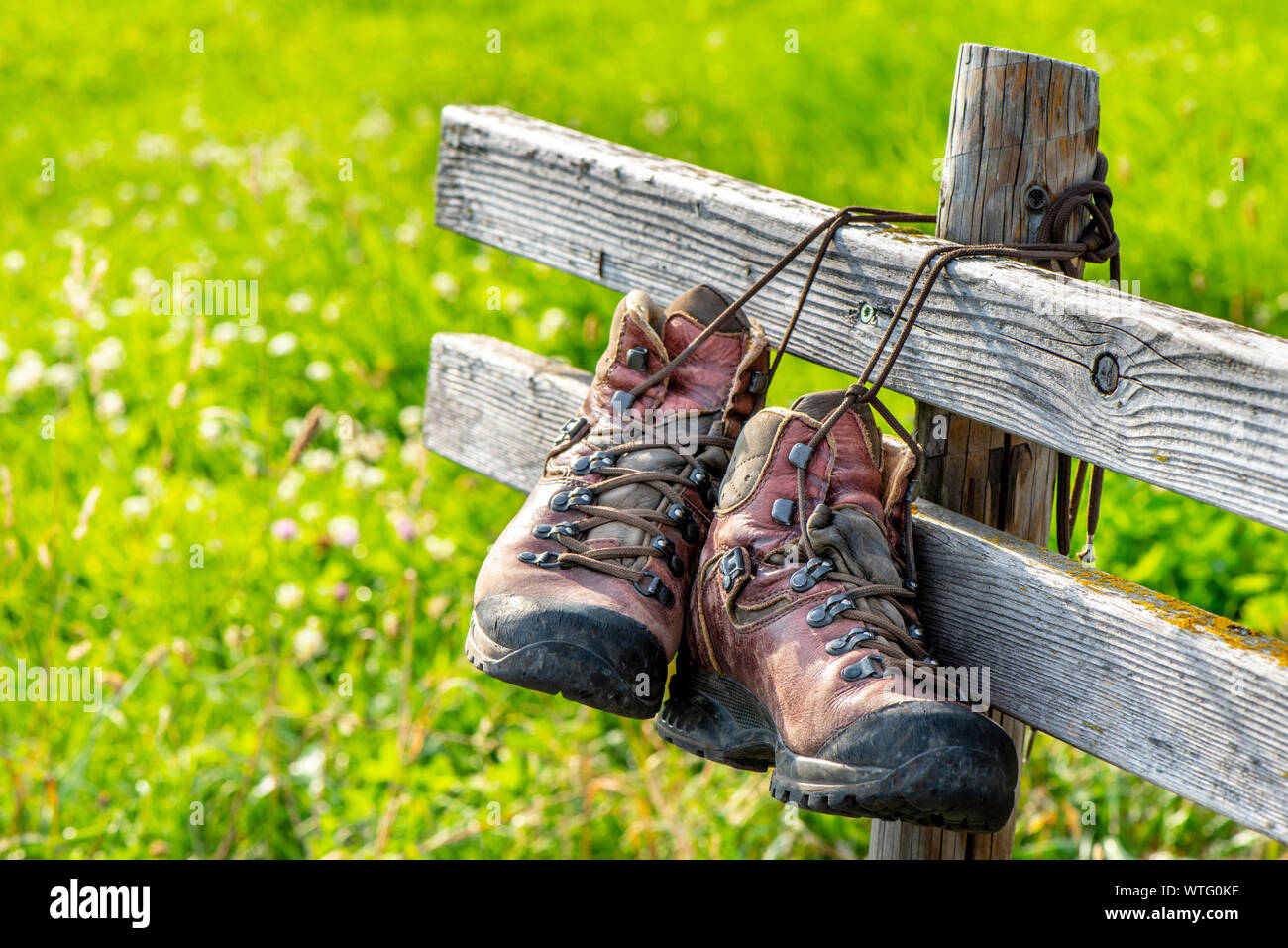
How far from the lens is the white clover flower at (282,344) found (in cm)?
397

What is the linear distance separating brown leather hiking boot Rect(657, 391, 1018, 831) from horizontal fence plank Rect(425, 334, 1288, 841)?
114 mm

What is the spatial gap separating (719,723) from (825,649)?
226 millimetres

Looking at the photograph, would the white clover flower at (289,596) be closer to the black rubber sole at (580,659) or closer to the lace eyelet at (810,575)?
the black rubber sole at (580,659)

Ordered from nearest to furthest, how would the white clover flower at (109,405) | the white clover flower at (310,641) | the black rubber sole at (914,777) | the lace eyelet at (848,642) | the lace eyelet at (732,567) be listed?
the black rubber sole at (914,777), the lace eyelet at (848,642), the lace eyelet at (732,567), the white clover flower at (310,641), the white clover flower at (109,405)

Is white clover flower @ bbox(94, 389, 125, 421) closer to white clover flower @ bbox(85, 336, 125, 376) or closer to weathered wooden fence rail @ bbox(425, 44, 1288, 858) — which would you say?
white clover flower @ bbox(85, 336, 125, 376)

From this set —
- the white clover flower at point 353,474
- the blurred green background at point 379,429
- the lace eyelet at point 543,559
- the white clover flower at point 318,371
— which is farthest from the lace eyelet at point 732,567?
the white clover flower at point 318,371

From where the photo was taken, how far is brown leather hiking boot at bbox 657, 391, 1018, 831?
4.35ft

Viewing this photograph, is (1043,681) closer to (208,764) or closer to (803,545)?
(803,545)

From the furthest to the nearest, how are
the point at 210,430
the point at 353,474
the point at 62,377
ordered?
the point at 62,377, the point at 210,430, the point at 353,474

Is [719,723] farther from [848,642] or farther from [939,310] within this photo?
[939,310]

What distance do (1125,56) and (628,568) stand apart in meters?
4.44

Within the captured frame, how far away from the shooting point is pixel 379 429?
3.87m

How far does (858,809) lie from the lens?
1357mm

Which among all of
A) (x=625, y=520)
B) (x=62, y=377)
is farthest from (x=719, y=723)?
(x=62, y=377)
